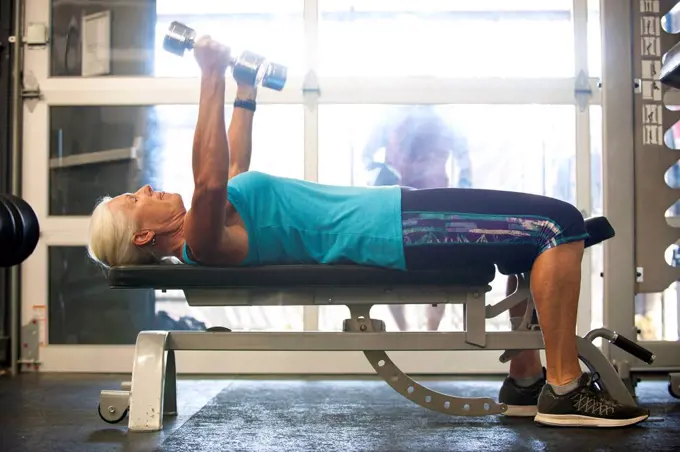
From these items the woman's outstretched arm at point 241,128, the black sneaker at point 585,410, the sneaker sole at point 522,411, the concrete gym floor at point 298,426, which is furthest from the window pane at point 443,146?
the black sneaker at point 585,410

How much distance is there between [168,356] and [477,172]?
5.84 ft

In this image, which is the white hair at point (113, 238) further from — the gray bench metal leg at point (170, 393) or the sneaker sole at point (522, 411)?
the sneaker sole at point (522, 411)

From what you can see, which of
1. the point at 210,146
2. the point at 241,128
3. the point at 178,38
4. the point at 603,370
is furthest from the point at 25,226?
the point at 603,370

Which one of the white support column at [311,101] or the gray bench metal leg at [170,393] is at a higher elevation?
the white support column at [311,101]

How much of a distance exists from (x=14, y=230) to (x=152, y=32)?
189 cm

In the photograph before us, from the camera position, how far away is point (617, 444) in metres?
1.65

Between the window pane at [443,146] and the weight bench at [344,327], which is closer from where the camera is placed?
the weight bench at [344,327]

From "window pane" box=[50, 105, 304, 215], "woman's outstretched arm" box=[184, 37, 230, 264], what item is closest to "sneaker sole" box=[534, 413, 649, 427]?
"woman's outstretched arm" box=[184, 37, 230, 264]

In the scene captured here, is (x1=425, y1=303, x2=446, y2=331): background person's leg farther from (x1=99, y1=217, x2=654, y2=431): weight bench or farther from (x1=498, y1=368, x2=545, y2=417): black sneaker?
(x1=99, y1=217, x2=654, y2=431): weight bench

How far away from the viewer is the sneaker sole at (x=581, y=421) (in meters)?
1.79

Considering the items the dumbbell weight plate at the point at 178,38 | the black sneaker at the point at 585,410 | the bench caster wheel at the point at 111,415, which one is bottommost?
the bench caster wheel at the point at 111,415

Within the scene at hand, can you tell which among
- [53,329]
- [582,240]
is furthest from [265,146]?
[582,240]

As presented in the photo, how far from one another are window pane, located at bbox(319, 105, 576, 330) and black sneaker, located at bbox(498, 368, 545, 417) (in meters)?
1.14

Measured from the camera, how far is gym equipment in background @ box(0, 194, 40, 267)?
1.63 m
